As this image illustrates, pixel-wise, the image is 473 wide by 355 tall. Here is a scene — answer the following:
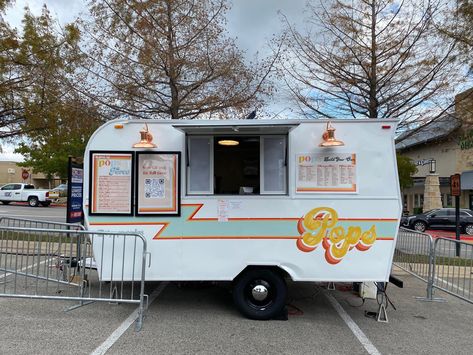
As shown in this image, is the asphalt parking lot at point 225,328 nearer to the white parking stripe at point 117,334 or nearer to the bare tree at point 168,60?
the white parking stripe at point 117,334

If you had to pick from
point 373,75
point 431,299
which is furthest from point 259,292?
point 373,75

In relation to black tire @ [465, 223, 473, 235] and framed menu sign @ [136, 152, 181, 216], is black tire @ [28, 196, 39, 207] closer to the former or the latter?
framed menu sign @ [136, 152, 181, 216]

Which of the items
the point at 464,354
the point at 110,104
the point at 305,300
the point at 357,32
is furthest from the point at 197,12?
the point at 464,354

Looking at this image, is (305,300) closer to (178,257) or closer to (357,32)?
(178,257)

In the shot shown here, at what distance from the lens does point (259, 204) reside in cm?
559

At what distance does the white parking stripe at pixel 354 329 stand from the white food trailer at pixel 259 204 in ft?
2.13

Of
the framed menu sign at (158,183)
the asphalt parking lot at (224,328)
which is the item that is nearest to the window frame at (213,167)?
the framed menu sign at (158,183)

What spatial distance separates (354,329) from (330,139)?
256 cm

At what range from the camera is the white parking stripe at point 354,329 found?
4793mm

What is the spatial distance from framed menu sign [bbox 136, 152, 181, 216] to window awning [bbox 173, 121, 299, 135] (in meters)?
0.43

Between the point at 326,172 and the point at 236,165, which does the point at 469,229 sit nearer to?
the point at 326,172

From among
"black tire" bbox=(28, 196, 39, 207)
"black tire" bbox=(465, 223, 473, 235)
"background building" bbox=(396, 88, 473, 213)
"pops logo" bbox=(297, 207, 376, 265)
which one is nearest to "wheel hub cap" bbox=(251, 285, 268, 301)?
"pops logo" bbox=(297, 207, 376, 265)

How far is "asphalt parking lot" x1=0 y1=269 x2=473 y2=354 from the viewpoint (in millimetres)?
4715

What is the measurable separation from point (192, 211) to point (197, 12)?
6.04m
